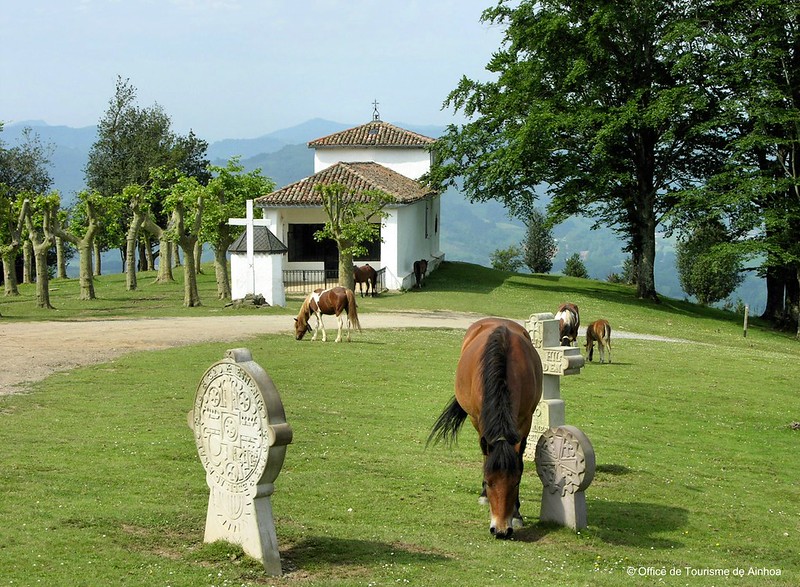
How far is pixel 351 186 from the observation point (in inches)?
1927

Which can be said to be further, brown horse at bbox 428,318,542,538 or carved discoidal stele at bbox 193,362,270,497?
brown horse at bbox 428,318,542,538

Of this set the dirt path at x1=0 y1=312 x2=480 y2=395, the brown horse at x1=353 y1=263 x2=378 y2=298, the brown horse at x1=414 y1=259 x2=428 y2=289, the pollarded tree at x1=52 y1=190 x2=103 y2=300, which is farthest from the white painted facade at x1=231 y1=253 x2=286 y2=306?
the brown horse at x1=414 y1=259 x2=428 y2=289

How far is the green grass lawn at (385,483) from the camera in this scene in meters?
8.46

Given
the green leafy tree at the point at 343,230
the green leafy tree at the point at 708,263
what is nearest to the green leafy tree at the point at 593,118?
the green leafy tree at the point at 708,263

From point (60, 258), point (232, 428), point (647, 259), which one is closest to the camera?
point (232, 428)

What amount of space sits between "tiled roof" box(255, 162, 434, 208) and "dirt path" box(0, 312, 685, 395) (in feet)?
38.7

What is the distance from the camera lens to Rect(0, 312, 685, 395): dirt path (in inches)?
818

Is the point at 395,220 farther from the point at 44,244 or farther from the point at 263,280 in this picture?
the point at 44,244

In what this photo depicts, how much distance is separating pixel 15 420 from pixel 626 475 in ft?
30.0

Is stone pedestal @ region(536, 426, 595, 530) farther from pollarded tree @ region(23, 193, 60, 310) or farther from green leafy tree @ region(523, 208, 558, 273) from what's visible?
green leafy tree @ region(523, 208, 558, 273)

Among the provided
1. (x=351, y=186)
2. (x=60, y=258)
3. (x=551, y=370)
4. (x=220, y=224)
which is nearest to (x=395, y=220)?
(x=351, y=186)

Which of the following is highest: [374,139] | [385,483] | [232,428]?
[374,139]

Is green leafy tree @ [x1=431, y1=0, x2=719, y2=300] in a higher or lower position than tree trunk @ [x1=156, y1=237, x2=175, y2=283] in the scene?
higher

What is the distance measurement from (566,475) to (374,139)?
49.0 metres
